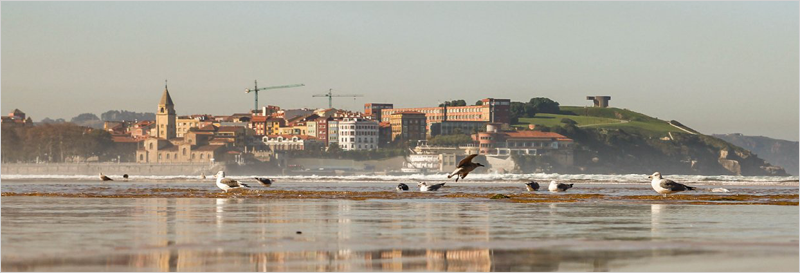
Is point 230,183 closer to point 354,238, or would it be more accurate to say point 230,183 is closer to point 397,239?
point 354,238

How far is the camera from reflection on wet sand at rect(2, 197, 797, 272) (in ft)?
50.2

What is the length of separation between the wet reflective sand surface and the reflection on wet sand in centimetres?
2

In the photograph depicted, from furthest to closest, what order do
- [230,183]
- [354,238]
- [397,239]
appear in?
[230,183], [354,238], [397,239]

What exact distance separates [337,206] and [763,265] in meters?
16.8

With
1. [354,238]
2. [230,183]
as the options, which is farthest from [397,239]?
[230,183]

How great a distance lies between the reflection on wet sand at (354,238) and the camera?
15.3m

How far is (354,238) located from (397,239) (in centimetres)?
73

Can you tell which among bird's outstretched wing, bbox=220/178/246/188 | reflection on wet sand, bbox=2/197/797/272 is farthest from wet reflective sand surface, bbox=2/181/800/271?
bird's outstretched wing, bbox=220/178/246/188

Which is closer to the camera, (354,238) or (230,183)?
(354,238)

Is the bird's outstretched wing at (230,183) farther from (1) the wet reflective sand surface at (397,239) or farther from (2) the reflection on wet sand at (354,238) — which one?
(2) the reflection on wet sand at (354,238)

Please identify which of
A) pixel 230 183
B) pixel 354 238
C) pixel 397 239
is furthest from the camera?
pixel 230 183

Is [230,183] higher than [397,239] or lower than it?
higher

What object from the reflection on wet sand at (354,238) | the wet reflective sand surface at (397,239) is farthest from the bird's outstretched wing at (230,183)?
the reflection on wet sand at (354,238)

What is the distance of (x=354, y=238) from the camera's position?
19062 mm
